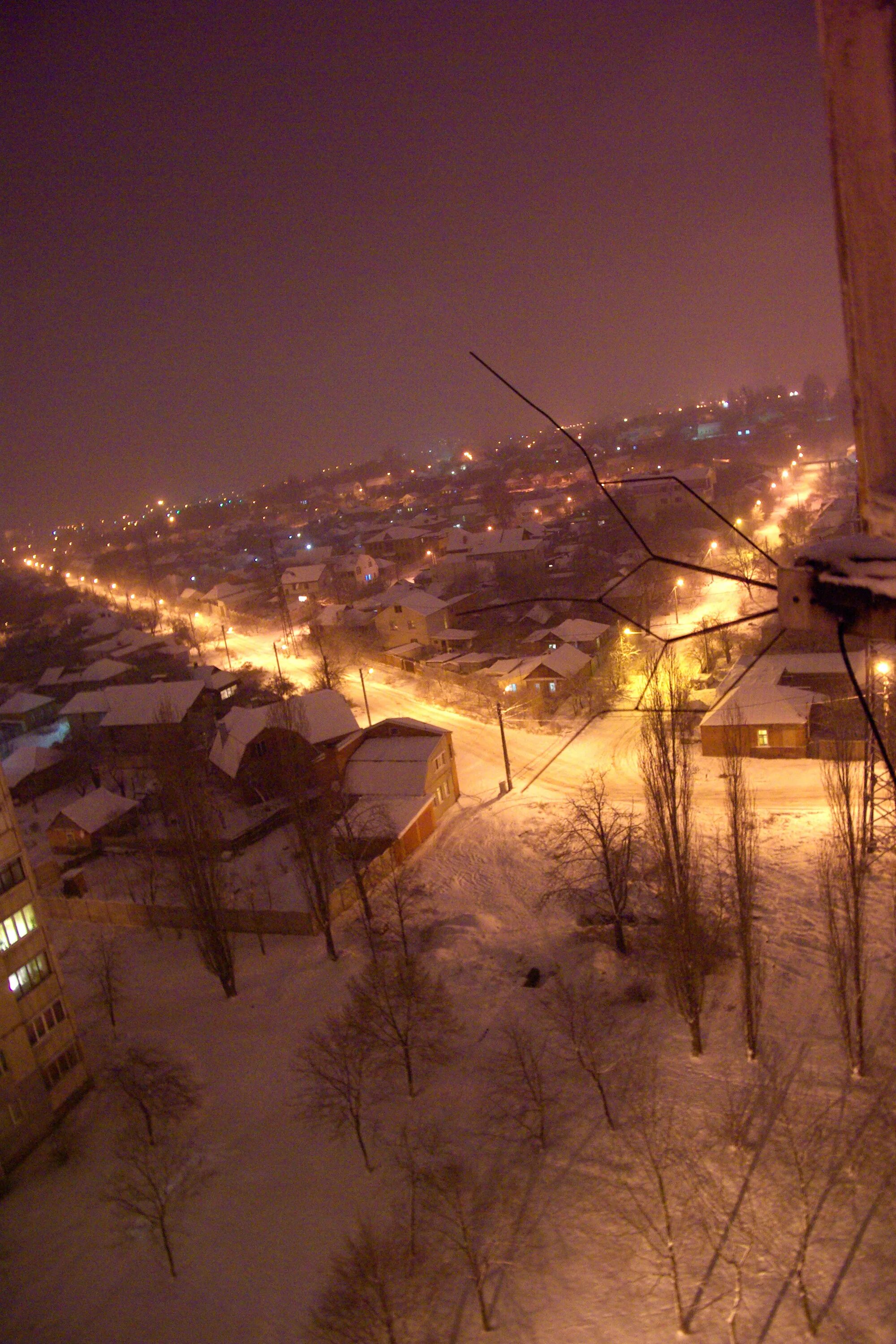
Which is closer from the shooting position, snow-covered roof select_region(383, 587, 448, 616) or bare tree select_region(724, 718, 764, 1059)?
bare tree select_region(724, 718, 764, 1059)

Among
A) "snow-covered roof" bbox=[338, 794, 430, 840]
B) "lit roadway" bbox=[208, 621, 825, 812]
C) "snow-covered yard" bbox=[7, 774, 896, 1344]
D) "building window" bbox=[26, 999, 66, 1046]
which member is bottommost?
"snow-covered yard" bbox=[7, 774, 896, 1344]

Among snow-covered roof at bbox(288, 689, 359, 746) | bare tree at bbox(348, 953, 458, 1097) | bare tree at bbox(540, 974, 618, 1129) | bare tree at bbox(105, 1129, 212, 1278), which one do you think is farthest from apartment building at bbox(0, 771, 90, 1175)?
snow-covered roof at bbox(288, 689, 359, 746)

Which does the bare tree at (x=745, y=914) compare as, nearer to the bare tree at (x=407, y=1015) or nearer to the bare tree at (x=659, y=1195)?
the bare tree at (x=659, y=1195)

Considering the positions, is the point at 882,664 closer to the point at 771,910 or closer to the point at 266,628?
the point at 771,910

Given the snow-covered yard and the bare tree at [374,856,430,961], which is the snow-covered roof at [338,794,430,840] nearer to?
the bare tree at [374,856,430,961]

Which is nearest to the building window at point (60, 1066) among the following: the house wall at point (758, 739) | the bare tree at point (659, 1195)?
the bare tree at point (659, 1195)

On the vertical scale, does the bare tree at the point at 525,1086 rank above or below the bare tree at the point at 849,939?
below

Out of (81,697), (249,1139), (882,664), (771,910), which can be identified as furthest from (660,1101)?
(81,697)
